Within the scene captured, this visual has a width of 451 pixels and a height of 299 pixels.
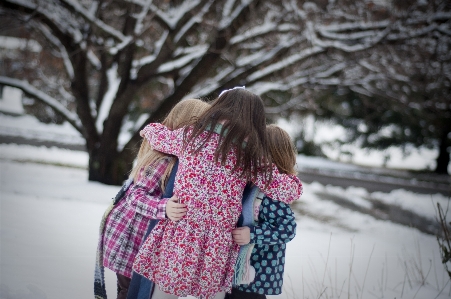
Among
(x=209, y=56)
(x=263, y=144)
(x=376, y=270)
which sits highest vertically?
(x=209, y=56)

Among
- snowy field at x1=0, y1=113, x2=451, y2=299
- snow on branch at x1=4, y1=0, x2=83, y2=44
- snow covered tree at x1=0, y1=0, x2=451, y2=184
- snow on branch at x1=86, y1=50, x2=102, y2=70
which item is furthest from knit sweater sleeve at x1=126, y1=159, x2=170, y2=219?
snow on branch at x1=86, y1=50, x2=102, y2=70

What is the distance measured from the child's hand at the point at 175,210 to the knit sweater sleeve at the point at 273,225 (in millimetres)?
363

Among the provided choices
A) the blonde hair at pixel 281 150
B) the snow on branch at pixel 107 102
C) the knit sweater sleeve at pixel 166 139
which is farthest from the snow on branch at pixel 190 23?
the knit sweater sleeve at pixel 166 139

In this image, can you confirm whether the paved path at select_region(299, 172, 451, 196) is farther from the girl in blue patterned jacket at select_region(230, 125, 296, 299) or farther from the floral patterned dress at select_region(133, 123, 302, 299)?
the floral patterned dress at select_region(133, 123, 302, 299)

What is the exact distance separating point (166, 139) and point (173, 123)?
24 cm

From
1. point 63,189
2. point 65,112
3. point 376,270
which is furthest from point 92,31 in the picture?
point 376,270

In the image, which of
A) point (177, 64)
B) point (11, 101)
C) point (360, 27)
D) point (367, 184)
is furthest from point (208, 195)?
point (11, 101)

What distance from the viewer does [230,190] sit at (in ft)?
6.41

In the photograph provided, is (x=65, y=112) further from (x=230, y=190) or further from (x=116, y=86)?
(x=230, y=190)

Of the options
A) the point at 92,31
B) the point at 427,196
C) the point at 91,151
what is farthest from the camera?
the point at 427,196

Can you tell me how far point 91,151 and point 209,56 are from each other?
110 inches

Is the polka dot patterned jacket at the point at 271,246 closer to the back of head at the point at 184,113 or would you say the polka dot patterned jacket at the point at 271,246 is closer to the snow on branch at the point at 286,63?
the back of head at the point at 184,113

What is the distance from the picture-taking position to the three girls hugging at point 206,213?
1.90 m

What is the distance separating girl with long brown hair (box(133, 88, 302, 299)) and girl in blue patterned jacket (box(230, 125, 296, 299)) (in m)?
0.06
